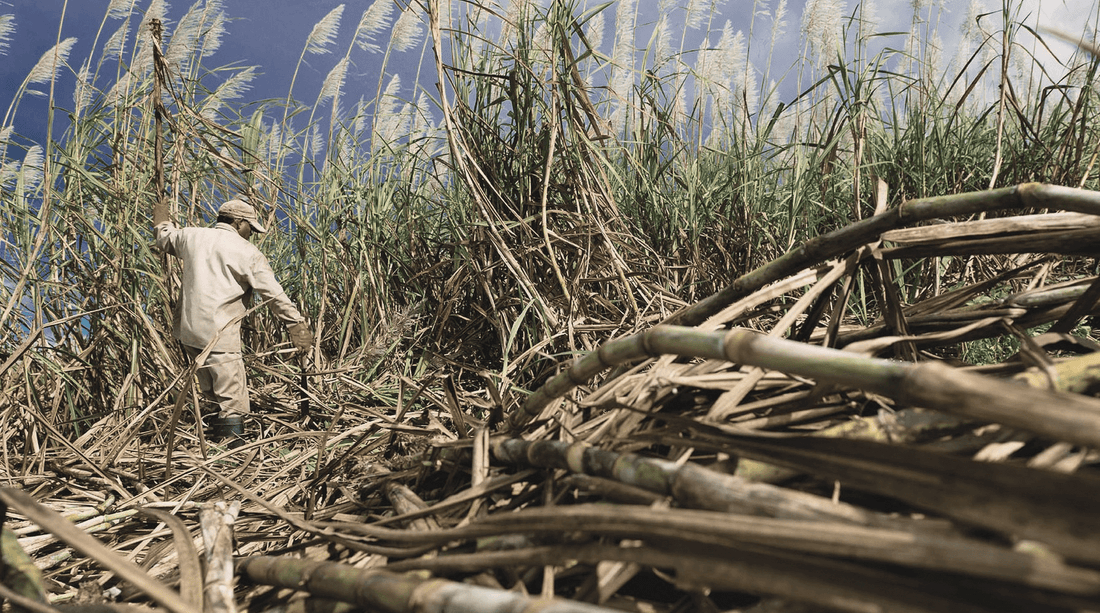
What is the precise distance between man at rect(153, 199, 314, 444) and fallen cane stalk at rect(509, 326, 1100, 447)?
2.47 meters

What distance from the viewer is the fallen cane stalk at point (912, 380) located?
0.79ft

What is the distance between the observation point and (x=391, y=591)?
35cm

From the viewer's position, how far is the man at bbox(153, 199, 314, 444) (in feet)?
8.90

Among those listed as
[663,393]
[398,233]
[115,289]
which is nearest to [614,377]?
[663,393]

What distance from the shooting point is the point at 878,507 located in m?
0.36

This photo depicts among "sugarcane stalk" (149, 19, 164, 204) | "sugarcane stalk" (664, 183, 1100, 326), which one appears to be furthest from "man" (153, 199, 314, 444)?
"sugarcane stalk" (664, 183, 1100, 326)

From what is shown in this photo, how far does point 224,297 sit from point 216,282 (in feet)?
0.27

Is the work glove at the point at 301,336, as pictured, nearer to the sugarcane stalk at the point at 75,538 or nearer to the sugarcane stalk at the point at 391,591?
the sugarcane stalk at the point at 391,591

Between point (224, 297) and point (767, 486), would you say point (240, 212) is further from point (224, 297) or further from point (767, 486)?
point (767, 486)

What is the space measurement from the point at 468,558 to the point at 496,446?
16 centimetres

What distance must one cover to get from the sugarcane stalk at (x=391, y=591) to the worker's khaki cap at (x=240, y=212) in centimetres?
282

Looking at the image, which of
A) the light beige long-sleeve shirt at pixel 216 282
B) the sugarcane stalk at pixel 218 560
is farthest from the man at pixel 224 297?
the sugarcane stalk at pixel 218 560

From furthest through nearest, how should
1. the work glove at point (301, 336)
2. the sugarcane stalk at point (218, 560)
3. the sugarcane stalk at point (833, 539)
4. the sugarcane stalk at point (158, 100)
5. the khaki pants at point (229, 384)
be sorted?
1. the khaki pants at point (229, 384)
2. the work glove at point (301, 336)
3. the sugarcane stalk at point (158, 100)
4. the sugarcane stalk at point (218, 560)
5. the sugarcane stalk at point (833, 539)

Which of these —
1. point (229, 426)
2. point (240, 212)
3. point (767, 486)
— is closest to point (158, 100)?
point (240, 212)
